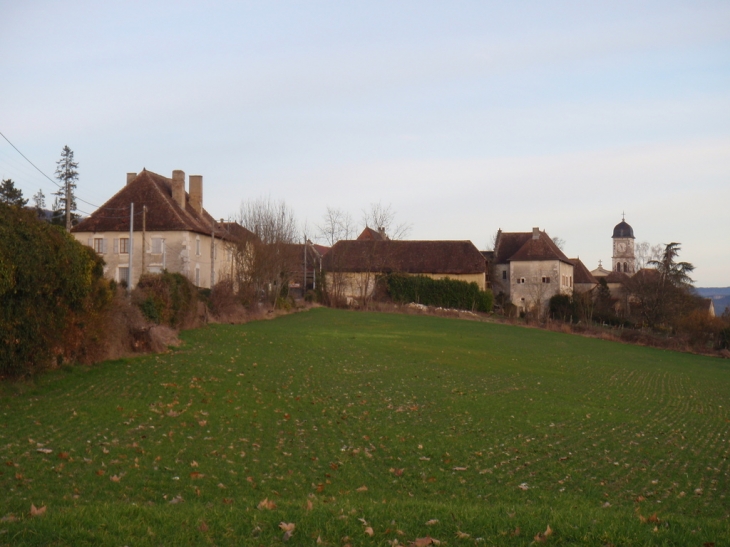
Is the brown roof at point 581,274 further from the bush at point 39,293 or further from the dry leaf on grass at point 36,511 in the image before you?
the dry leaf on grass at point 36,511

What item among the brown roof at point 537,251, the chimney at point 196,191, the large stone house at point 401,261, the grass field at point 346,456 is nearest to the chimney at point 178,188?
the chimney at point 196,191

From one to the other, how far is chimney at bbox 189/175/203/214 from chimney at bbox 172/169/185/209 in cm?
277

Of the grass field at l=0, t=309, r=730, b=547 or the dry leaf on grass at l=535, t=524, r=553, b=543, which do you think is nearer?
the dry leaf on grass at l=535, t=524, r=553, b=543

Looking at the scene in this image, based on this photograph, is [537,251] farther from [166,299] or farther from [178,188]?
[166,299]

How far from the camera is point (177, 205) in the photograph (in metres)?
55.2

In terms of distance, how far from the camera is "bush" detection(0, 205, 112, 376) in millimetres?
14070

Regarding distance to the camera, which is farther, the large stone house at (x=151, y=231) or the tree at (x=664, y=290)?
the tree at (x=664, y=290)

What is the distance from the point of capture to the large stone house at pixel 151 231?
53.0 metres

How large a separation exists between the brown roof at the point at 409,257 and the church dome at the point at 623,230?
257ft

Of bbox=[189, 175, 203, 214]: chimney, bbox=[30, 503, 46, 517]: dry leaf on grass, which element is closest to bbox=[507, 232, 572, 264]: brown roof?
bbox=[189, 175, 203, 214]: chimney

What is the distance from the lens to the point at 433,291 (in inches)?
2640

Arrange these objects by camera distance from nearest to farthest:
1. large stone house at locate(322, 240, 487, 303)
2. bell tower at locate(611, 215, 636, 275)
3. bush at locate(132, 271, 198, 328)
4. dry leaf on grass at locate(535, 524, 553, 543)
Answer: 1. dry leaf on grass at locate(535, 524, 553, 543)
2. bush at locate(132, 271, 198, 328)
3. large stone house at locate(322, 240, 487, 303)
4. bell tower at locate(611, 215, 636, 275)

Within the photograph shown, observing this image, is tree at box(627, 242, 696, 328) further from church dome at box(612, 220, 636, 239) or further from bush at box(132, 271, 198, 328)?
church dome at box(612, 220, 636, 239)

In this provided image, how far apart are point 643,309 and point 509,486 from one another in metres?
67.4
